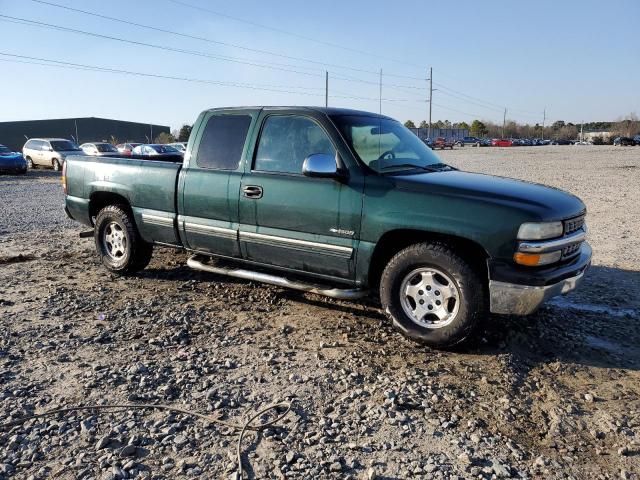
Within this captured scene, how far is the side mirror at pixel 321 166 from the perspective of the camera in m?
4.37

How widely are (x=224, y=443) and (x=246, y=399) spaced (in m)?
0.50

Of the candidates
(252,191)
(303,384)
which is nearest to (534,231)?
(303,384)

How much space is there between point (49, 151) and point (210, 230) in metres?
26.1

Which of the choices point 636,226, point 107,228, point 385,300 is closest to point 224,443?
point 385,300

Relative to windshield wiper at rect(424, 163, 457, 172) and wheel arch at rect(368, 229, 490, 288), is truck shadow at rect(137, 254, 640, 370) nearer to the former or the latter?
wheel arch at rect(368, 229, 490, 288)

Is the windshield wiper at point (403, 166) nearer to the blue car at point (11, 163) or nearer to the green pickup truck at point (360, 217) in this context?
the green pickup truck at point (360, 217)

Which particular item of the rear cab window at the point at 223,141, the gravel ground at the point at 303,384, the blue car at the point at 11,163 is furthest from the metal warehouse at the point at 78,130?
the gravel ground at the point at 303,384

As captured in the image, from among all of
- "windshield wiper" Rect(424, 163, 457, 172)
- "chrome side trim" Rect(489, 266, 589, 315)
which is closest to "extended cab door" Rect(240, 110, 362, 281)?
"windshield wiper" Rect(424, 163, 457, 172)

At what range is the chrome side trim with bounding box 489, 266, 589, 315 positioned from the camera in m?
3.83

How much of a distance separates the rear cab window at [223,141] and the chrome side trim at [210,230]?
2.00 feet

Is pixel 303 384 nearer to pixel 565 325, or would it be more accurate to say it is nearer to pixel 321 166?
pixel 321 166

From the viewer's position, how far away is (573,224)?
4.23 m

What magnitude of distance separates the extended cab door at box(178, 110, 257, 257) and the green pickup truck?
0.01m

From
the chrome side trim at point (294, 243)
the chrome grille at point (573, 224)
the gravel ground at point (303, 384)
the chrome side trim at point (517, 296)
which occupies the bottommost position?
the gravel ground at point (303, 384)
